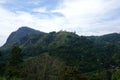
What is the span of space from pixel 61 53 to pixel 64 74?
154338mm

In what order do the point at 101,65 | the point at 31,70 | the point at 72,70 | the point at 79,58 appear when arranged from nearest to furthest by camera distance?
the point at 72,70
the point at 31,70
the point at 101,65
the point at 79,58

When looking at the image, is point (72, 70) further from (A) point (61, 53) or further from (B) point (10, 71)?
(A) point (61, 53)

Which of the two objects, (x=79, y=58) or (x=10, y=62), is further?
(x=79, y=58)

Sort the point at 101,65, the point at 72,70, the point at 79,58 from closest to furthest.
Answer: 1. the point at 72,70
2. the point at 101,65
3. the point at 79,58

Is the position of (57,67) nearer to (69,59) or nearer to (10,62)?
(10,62)

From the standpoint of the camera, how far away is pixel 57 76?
46750 millimetres

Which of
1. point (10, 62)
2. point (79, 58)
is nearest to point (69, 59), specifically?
point (79, 58)

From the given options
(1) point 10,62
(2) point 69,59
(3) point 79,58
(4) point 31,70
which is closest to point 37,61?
(4) point 31,70

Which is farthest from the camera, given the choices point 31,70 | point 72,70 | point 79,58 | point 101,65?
point 79,58

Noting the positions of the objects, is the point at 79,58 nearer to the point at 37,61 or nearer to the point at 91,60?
the point at 91,60

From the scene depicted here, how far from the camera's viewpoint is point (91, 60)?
193125 mm

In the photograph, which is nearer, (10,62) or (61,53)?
(10,62)

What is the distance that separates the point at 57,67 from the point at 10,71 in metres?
8.19

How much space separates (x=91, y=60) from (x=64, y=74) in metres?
149
